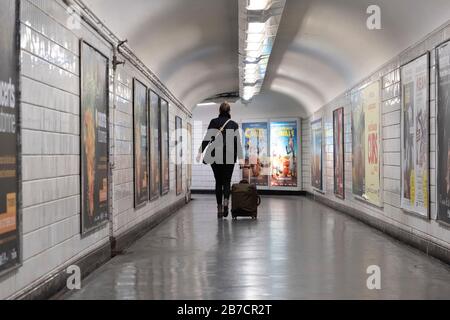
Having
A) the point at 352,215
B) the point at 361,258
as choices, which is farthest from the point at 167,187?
the point at 361,258

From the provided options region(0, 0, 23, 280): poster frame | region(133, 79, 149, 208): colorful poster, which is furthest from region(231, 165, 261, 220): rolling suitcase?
region(0, 0, 23, 280): poster frame

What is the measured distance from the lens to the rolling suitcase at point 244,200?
8.94 m

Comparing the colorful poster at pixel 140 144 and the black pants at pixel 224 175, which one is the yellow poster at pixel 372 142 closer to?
the black pants at pixel 224 175

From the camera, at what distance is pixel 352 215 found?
967 cm

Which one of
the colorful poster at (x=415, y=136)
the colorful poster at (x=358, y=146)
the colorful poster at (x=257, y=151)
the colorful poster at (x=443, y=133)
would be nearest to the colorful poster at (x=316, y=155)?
the colorful poster at (x=257, y=151)

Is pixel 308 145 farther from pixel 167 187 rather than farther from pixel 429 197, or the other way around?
pixel 429 197

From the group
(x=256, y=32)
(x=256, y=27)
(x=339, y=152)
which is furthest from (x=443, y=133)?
(x=339, y=152)

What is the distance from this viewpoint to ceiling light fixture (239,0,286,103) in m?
6.10

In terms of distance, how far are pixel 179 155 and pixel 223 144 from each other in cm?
406

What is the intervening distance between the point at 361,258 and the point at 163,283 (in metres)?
2.23

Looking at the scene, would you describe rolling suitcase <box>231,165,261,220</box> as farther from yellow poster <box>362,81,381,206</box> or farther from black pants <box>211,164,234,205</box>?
yellow poster <box>362,81,381,206</box>

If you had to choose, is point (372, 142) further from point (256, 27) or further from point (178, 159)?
point (178, 159)

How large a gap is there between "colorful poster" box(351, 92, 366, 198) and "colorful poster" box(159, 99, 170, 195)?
3.44 meters

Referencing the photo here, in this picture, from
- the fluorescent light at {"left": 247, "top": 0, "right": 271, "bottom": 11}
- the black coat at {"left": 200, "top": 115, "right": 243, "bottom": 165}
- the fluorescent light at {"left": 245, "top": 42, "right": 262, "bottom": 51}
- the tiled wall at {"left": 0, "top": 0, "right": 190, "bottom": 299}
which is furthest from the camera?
the black coat at {"left": 200, "top": 115, "right": 243, "bottom": 165}
